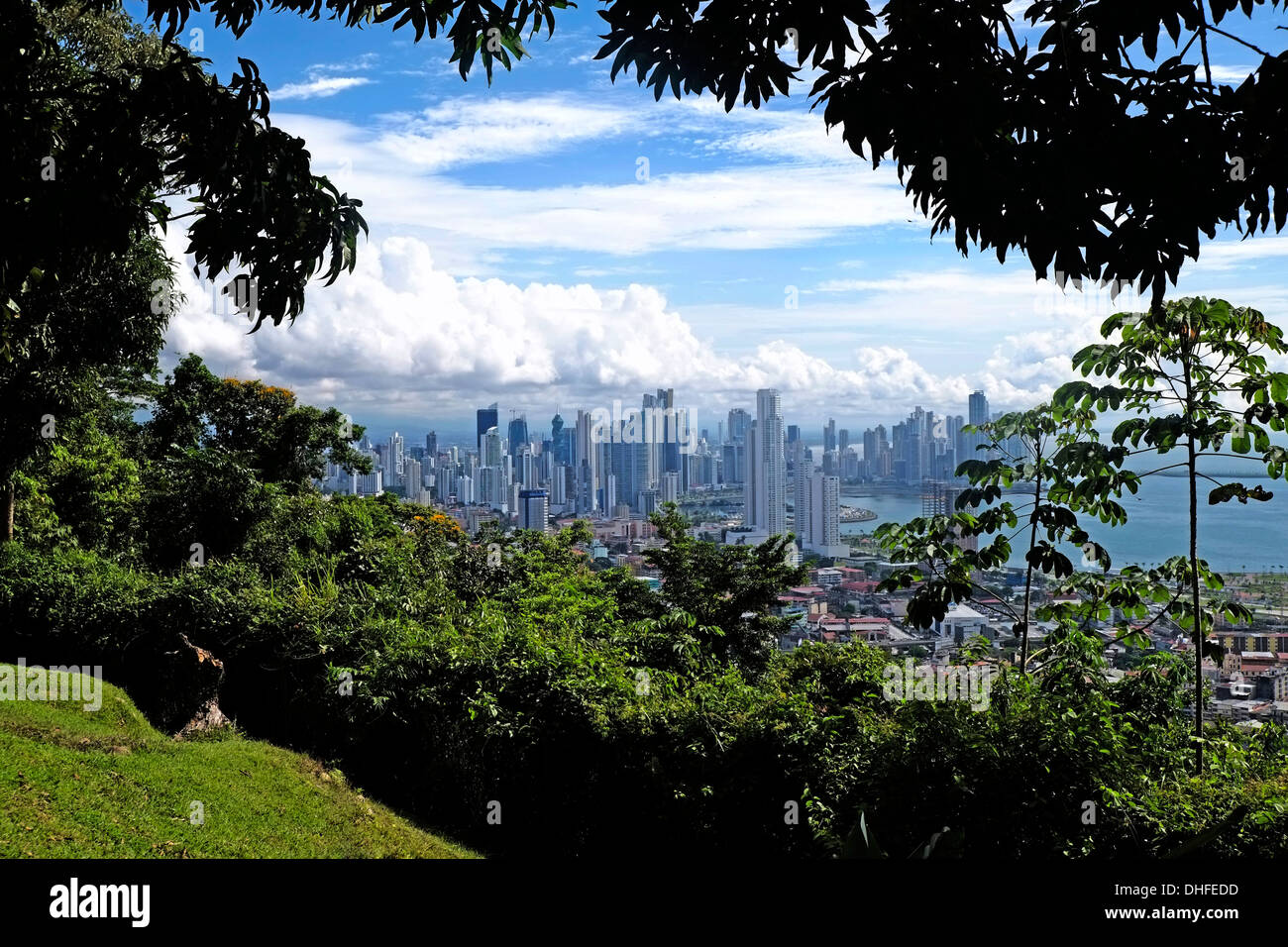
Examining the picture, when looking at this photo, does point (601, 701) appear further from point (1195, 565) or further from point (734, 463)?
point (734, 463)

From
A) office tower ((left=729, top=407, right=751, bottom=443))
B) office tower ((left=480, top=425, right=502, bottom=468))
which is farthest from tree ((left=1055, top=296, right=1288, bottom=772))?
office tower ((left=480, top=425, right=502, bottom=468))

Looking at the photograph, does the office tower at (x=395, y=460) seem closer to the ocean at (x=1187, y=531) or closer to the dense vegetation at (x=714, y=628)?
the dense vegetation at (x=714, y=628)

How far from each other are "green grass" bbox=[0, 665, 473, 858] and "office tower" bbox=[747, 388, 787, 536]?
861cm

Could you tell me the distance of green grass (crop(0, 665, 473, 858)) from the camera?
4.46 meters

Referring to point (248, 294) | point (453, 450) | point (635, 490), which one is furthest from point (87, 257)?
point (453, 450)

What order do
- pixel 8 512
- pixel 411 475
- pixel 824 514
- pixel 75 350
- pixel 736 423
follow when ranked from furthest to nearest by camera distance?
pixel 411 475
pixel 736 423
pixel 824 514
pixel 8 512
pixel 75 350

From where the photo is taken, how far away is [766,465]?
1557cm

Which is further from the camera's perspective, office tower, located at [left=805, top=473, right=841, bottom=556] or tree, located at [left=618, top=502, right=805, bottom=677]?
office tower, located at [left=805, top=473, right=841, bottom=556]

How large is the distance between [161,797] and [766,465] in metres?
11.6

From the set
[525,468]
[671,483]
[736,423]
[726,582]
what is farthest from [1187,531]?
[525,468]

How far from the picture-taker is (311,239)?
2.97 metres

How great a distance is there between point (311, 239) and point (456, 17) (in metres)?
0.86

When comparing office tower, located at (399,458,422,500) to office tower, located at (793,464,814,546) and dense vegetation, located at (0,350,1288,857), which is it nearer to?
dense vegetation, located at (0,350,1288,857)
